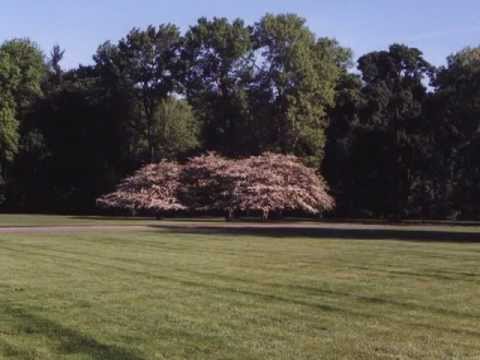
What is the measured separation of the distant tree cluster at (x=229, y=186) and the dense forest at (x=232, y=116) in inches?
233

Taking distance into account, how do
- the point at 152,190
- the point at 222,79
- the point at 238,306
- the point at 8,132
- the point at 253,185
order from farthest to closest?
the point at 8,132, the point at 222,79, the point at 152,190, the point at 253,185, the point at 238,306

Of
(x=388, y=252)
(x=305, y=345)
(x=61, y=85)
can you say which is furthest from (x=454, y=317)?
(x=61, y=85)

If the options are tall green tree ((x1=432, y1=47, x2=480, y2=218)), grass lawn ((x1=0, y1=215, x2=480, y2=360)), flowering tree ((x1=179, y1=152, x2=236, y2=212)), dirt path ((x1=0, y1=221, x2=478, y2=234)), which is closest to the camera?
grass lawn ((x1=0, y1=215, x2=480, y2=360))

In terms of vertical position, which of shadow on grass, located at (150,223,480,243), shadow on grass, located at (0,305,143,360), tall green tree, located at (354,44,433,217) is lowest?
shadow on grass, located at (0,305,143,360)

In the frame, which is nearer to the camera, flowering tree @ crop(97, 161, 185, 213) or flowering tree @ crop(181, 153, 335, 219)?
flowering tree @ crop(181, 153, 335, 219)

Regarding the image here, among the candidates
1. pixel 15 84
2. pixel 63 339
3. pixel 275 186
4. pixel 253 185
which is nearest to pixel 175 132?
pixel 253 185

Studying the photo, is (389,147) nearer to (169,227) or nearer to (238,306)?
(169,227)

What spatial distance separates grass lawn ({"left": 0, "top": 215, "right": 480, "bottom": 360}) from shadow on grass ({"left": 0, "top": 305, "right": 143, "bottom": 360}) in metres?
0.01

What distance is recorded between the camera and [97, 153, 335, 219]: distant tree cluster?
163 feet

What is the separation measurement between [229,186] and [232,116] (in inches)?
459

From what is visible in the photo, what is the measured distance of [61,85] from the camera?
70750mm

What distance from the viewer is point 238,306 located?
11227mm

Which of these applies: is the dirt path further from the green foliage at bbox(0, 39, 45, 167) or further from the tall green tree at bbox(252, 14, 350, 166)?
the green foliage at bbox(0, 39, 45, 167)

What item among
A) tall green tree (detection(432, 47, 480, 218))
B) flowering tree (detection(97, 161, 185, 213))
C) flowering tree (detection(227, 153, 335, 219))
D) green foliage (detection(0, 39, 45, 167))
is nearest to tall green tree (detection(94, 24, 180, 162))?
green foliage (detection(0, 39, 45, 167))
